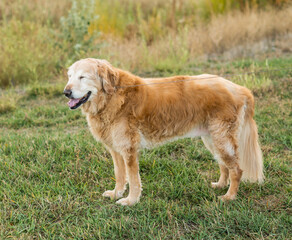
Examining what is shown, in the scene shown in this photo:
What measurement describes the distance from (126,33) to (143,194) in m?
9.06

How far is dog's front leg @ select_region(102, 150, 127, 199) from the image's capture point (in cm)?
368

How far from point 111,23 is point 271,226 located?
10.1 meters

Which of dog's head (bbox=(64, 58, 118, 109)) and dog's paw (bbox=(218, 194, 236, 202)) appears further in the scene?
dog's paw (bbox=(218, 194, 236, 202))

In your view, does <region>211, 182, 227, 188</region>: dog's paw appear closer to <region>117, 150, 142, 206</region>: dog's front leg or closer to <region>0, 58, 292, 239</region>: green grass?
<region>0, 58, 292, 239</region>: green grass

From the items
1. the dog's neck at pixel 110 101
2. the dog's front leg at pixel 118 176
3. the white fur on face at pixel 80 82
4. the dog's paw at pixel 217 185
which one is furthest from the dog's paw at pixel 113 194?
the white fur on face at pixel 80 82

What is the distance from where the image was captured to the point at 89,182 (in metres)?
3.90

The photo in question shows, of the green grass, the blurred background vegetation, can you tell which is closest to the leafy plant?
the blurred background vegetation

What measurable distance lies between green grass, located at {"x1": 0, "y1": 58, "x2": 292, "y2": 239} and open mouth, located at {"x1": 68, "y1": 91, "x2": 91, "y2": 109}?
1.04 metres

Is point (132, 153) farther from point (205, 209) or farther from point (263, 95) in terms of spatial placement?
point (263, 95)

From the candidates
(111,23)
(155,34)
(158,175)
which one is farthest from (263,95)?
(111,23)

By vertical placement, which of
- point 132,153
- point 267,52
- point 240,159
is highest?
point 132,153

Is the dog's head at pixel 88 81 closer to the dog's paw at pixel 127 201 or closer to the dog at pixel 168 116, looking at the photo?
the dog at pixel 168 116

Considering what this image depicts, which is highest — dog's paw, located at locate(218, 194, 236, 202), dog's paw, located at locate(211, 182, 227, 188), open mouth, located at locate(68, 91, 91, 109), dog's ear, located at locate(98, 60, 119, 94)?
dog's ear, located at locate(98, 60, 119, 94)

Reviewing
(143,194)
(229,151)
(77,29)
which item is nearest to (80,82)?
(143,194)
